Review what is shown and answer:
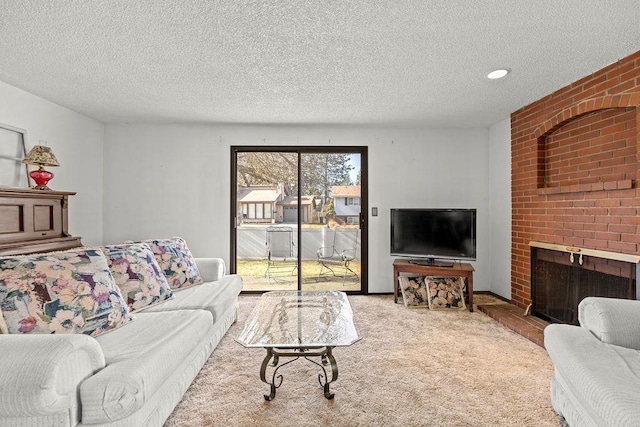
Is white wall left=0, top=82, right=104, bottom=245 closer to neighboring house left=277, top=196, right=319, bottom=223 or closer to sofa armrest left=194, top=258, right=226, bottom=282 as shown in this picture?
sofa armrest left=194, top=258, right=226, bottom=282

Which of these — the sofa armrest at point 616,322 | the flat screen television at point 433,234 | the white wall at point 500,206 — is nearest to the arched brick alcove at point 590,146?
the white wall at point 500,206

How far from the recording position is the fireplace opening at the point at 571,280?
2.58 meters

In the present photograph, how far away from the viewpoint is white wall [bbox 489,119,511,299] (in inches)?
166

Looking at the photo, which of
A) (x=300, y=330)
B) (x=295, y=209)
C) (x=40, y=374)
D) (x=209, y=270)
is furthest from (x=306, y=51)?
(x=295, y=209)

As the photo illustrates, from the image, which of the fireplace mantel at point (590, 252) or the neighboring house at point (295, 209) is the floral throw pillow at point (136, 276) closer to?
the neighboring house at point (295, 209)

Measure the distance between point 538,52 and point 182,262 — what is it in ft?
10.7

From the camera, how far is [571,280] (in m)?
3.07

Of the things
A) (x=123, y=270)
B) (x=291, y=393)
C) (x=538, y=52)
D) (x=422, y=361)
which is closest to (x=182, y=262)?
(x=123, y=270)

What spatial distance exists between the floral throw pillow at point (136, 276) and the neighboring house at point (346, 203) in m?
2.66

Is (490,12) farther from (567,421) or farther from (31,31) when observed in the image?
(31,31)

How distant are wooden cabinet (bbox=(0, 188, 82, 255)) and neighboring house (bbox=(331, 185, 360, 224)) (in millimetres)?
3019

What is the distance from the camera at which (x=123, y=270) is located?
2.39 meters

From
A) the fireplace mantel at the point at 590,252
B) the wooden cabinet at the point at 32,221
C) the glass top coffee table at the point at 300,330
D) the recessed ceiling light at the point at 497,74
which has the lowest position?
the glass top coffee table at the point at 300,330

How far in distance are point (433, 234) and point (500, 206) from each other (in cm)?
102
